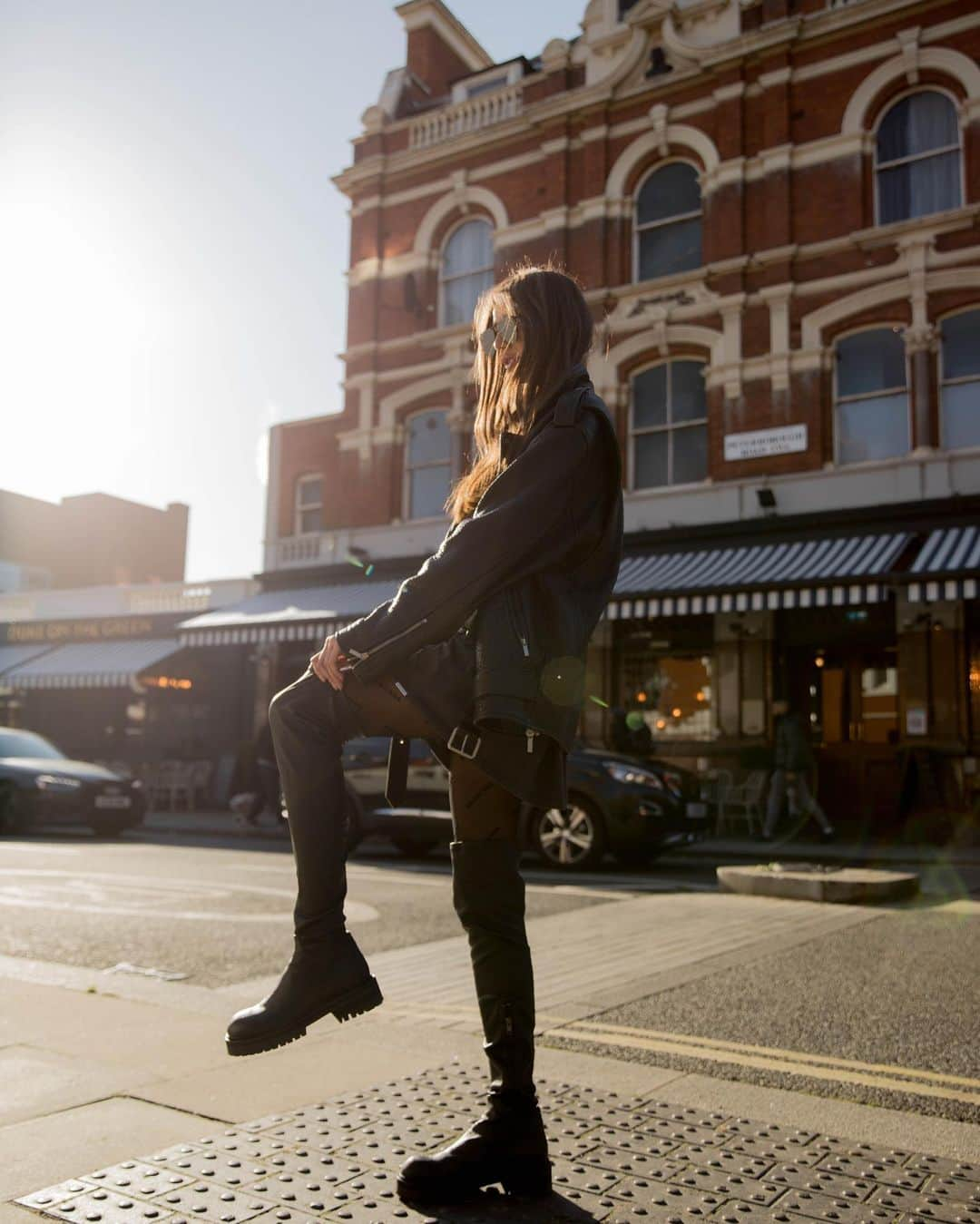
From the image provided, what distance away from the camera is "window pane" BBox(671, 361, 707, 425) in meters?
17.8

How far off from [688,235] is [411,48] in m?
9.26

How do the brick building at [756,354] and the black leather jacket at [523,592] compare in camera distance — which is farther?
the brick building at [756,354]

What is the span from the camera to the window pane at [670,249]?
59.8ft

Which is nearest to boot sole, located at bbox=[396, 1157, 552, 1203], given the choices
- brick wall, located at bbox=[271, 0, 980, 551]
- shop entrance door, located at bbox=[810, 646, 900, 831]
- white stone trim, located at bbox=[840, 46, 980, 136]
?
brick wall, located at bbox=[271, 0, 980, 551]

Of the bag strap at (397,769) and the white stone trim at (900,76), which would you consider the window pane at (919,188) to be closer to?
the white stone trim at (900,76)

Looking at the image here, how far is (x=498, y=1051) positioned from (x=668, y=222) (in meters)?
18.1

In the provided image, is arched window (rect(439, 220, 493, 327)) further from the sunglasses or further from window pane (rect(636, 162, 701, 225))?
the sunglasses

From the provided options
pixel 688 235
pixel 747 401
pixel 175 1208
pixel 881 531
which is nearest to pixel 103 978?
pixel 175 1208

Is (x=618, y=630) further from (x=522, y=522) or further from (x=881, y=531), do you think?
(x=522, y=522)

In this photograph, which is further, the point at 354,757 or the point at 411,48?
the point at 411,48

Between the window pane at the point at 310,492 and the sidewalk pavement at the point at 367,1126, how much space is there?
1894cm

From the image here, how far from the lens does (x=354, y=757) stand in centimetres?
1155

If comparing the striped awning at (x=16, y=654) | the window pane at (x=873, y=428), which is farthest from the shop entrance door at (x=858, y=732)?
the striped awning at (x=16, y=654)

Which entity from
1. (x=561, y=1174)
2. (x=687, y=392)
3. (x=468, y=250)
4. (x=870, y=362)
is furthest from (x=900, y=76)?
(x=561, y=1174)
